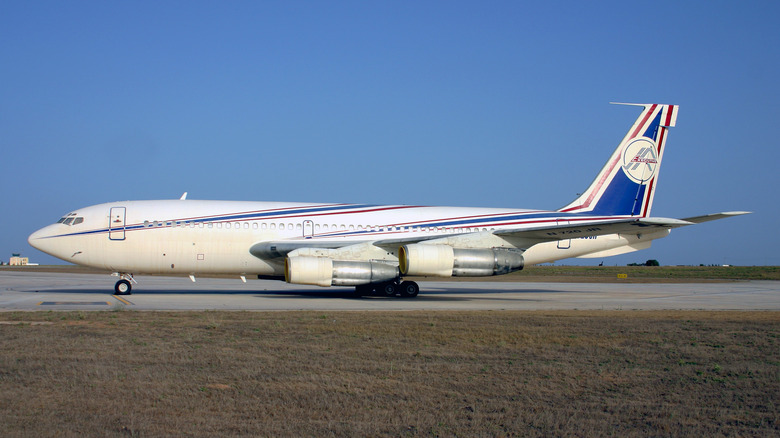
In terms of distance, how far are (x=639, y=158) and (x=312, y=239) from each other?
14.0 meters

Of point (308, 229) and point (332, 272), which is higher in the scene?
point (308, 229)

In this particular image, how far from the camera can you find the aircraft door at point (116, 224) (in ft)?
73.2

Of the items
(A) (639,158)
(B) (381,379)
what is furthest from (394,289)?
(B) (381,379)

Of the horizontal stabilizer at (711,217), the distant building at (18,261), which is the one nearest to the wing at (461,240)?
the horizontal stabilizer at (711,217)

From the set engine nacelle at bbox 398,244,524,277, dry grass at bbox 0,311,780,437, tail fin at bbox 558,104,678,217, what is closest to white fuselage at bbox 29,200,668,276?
engine nacelle at bbox 398,244,524,277

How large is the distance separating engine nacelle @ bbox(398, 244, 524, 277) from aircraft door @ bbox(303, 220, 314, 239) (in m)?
3.60

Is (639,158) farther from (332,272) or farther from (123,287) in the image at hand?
(123,287)

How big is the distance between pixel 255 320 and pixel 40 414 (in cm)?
789

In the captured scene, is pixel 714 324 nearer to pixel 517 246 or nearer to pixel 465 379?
pixel 465 379

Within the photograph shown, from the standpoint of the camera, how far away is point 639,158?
2680 cm

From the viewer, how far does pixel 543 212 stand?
27.1 meters

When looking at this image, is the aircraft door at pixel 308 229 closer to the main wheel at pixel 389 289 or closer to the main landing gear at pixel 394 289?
the main landing gear at pixel 394 289

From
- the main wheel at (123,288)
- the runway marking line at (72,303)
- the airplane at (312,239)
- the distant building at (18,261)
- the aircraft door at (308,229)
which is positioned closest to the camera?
the runway marking line at (72,303)

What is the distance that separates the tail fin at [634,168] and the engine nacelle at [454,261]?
19.4 ft
